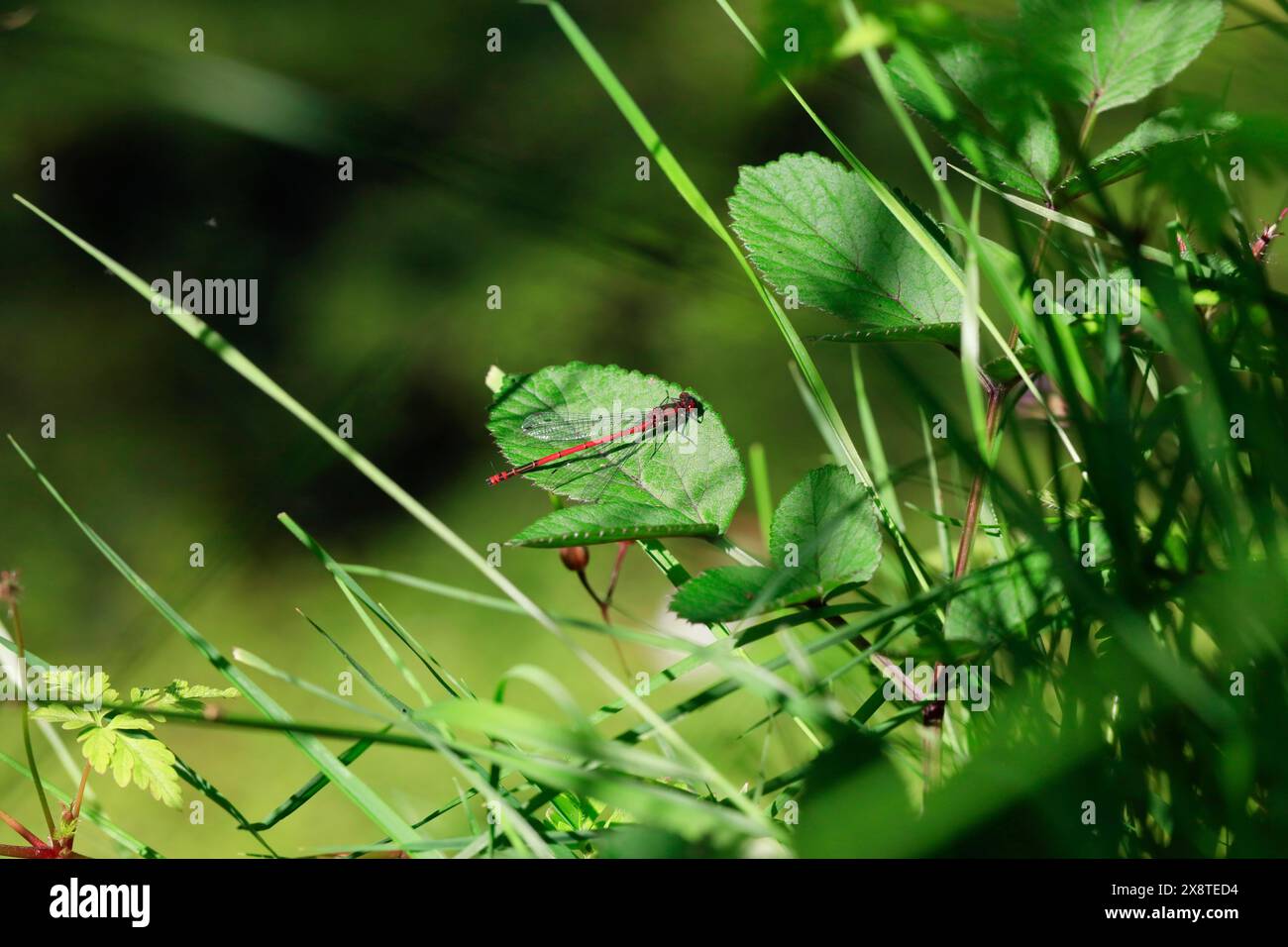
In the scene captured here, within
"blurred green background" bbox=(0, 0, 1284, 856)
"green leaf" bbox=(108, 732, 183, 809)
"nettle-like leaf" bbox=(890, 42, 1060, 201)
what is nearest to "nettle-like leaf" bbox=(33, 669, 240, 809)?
"green leaf" bbox=(108, 732, 183, 809)

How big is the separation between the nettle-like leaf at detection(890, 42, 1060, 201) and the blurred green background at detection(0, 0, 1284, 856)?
21.6 inches

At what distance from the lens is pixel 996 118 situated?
0.79 feet

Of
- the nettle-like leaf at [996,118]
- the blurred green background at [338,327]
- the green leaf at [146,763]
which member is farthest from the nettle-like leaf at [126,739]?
the blurred green background at [338,327]

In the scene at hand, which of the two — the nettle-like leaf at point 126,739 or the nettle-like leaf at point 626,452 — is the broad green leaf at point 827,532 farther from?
the nettle-like leaf at point 126,739

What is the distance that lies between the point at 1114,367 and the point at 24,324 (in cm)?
101

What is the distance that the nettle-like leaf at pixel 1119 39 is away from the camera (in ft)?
0.79

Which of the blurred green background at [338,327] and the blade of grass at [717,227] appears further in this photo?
the blurred green background at [338,327]

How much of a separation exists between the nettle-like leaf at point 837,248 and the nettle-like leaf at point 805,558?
0.05 m

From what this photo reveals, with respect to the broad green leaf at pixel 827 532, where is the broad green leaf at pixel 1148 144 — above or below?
above

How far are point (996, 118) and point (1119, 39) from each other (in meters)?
0.04

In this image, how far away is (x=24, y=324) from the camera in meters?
0.90

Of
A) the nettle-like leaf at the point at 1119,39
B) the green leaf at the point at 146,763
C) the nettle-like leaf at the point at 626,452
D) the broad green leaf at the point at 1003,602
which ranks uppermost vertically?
the nettle-like leaf at the point at 1119,39
